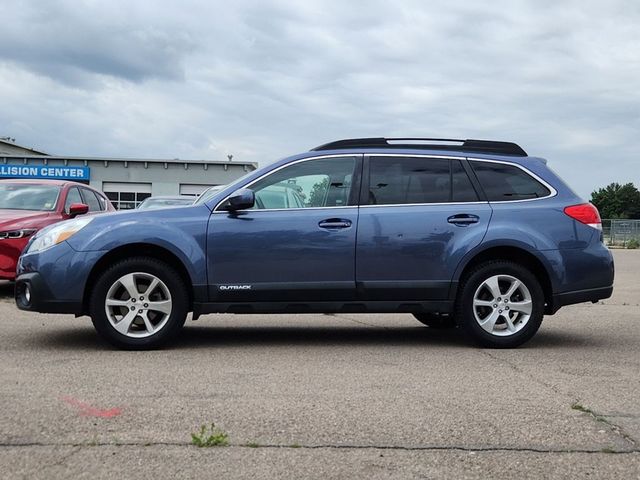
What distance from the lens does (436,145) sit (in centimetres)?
652

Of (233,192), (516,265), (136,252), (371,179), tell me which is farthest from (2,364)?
(516,265)

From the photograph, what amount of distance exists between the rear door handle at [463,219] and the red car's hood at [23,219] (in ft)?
18.9

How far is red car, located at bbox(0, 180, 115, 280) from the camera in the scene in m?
8.98

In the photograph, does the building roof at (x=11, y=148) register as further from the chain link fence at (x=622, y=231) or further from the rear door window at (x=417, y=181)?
the rear door window at (x=417, y=181)

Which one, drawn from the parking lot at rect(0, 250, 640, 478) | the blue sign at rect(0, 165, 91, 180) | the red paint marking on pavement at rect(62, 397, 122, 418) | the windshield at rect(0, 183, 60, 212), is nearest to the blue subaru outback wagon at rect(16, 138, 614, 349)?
the parking lot at rect(0, 250, 640, 478)

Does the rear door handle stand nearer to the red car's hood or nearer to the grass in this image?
the grass

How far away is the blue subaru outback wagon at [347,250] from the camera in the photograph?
582cm

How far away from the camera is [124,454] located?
10.6 feet

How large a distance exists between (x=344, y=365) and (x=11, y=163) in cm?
4776

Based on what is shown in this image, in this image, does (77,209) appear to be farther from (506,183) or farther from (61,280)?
(506,183)

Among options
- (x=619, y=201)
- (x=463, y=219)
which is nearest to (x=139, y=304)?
(x=463, y=219)

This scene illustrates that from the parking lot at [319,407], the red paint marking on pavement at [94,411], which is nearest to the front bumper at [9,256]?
the parking lot at [319,407]

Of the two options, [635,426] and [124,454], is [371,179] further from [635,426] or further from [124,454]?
[124,454]

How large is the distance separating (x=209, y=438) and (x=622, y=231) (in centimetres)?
4249
